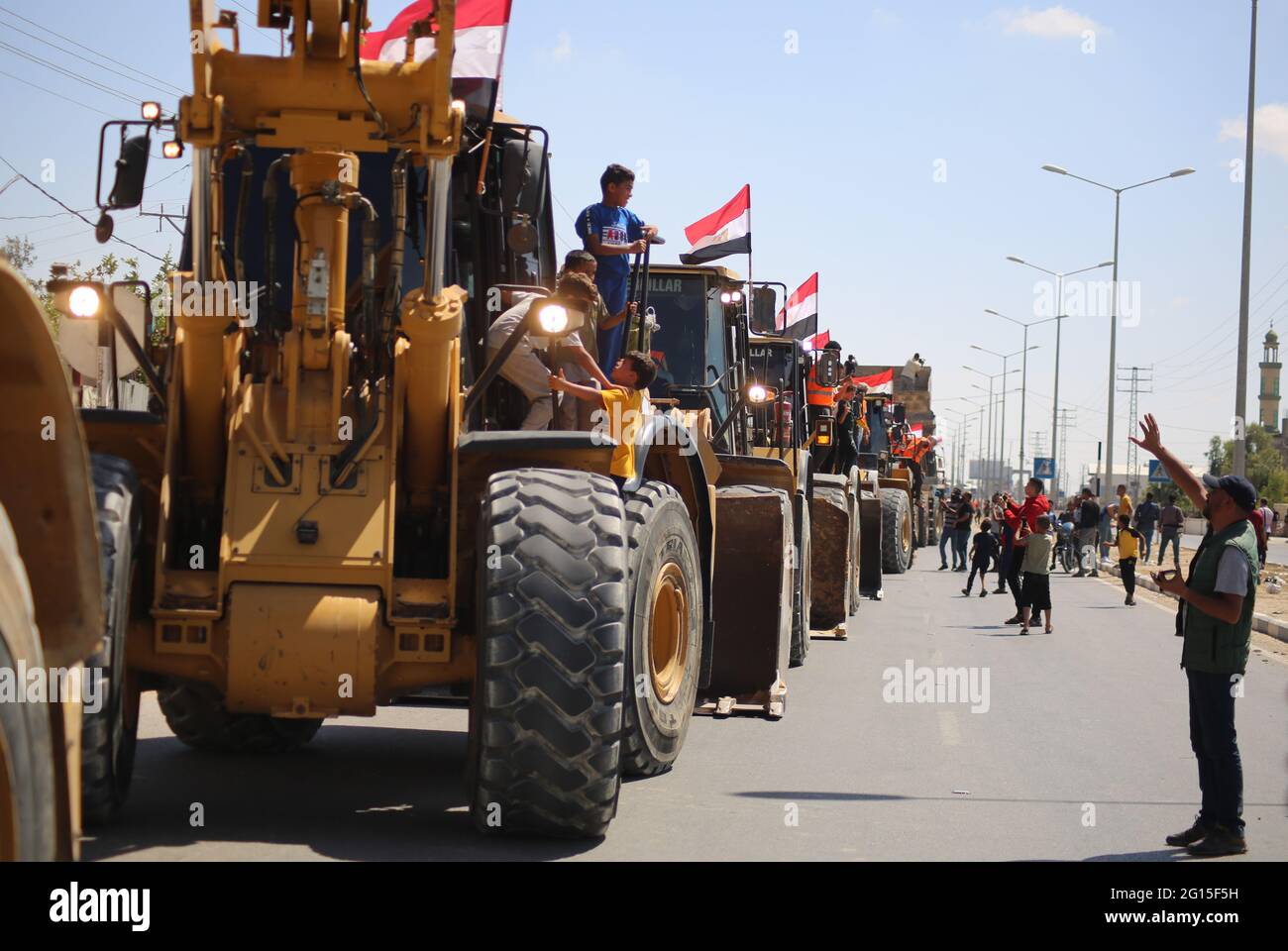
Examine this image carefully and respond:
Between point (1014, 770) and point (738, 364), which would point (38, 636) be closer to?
point (1014, 770)

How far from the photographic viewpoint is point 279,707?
21.2 feet

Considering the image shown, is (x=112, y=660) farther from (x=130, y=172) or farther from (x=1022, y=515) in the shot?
(x=1022, y=515)

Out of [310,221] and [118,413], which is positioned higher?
[310,221]

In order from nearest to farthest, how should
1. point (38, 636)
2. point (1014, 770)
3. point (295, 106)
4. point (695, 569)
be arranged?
point (38, 636) → point (295, 106) → point (695, 569) → point (1014, 770)

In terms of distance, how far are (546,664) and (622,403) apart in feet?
6.78

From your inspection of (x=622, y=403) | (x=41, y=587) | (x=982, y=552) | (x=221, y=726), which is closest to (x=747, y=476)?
(x=622, y=403)

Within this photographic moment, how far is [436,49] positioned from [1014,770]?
18.2 feet

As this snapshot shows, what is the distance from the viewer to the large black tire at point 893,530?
2847 centimetres

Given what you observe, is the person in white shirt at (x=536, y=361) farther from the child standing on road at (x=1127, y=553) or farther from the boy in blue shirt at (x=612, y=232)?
the child standing on road at (x=1127, y=553)

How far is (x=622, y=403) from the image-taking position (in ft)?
26.4

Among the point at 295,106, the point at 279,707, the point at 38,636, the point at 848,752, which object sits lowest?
the point at 848,752
